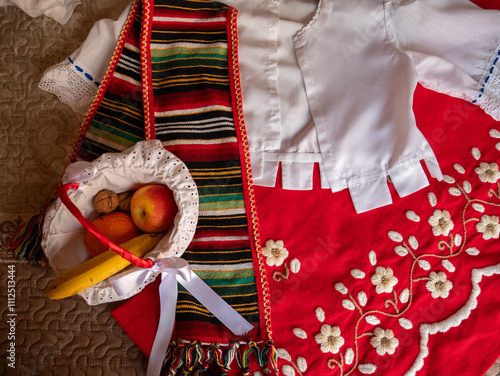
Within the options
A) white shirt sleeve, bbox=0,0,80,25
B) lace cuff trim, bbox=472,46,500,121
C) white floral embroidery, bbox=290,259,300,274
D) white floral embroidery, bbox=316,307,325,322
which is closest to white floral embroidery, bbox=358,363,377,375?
white floral embroidery, bbox=316,307,325,322

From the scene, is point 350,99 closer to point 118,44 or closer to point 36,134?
point 118,44

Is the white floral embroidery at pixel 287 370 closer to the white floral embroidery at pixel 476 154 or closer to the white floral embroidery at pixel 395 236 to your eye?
the white floral embroidery at pixel 395 236

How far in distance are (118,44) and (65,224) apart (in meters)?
0.46

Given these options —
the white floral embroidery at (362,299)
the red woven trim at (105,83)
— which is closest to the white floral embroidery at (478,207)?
the white floral embroidery at (362,299)

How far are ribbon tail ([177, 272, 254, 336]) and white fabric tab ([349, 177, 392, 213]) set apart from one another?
14.7 inches

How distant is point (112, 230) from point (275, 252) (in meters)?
0.36

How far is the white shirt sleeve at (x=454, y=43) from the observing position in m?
0.90

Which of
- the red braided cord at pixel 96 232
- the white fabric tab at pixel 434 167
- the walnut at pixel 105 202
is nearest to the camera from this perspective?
the red braided cord at pixel 96 232

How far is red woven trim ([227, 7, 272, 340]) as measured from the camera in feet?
2.72

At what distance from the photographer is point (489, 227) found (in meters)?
0.91

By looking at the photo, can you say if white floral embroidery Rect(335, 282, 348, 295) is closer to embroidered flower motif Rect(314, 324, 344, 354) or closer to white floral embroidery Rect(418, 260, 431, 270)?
embroidered flower motif Rect(314, 324, 344, 354)

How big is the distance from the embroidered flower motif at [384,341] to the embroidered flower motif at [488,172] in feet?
1.46

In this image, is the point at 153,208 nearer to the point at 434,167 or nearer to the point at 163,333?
the point at 163,333

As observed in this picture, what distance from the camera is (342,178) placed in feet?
3.02
